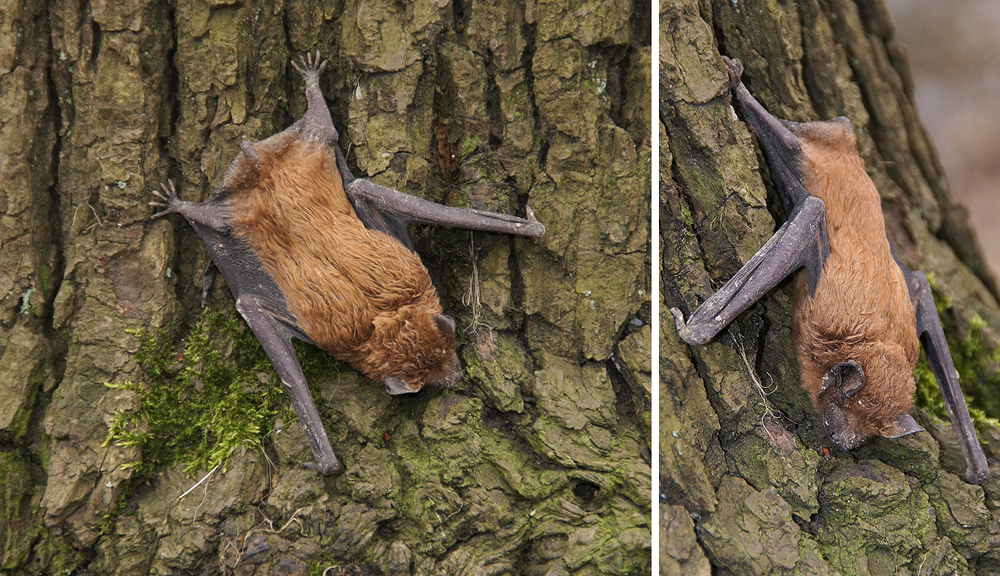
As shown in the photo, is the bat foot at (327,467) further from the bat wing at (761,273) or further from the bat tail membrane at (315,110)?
the bat wing at (761,273)

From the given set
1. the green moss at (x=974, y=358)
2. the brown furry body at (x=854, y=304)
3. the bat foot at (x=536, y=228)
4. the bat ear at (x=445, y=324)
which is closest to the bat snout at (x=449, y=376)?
the bat ear at (x=445, y=324)

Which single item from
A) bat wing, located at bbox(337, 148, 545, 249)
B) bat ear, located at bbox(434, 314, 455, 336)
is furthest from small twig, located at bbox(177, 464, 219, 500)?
bat wing, located at bbox(337, 148, 545, 249)

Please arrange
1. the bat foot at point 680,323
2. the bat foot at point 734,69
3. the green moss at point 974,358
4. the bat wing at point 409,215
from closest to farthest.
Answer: the bat foot at point 680,323 → the bat wing at point 409,215 → the bat foot at point 734,69 → the green moss at point 974,358

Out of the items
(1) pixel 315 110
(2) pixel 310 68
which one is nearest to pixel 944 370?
(1) pixel 315 110

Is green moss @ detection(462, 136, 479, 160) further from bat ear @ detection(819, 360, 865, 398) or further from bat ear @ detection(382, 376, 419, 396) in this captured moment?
bat ear @ detection(819, 360, 865, 398)

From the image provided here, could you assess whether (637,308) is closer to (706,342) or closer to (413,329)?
(706,342)

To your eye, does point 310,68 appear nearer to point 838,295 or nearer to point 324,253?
point 324,253
